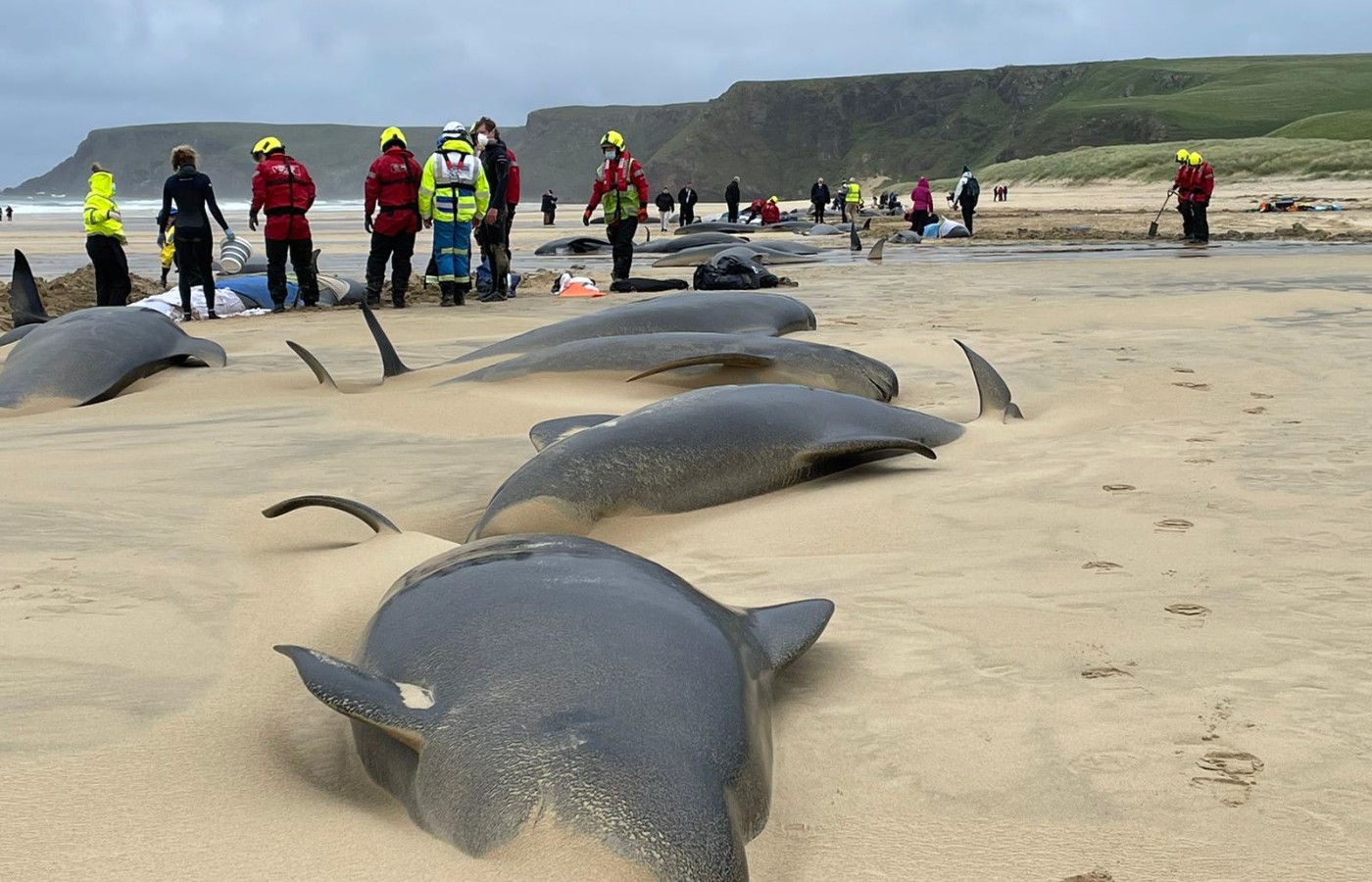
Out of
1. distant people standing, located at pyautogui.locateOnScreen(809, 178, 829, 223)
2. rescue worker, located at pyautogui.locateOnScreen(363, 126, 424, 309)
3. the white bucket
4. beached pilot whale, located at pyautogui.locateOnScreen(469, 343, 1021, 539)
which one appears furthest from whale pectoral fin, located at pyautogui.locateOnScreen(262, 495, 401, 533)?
distant people standing, located at pyautogui.locateOnScreen(809, 178, 829, 223)

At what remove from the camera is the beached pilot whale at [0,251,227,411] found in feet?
27.3

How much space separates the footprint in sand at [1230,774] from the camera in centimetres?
250

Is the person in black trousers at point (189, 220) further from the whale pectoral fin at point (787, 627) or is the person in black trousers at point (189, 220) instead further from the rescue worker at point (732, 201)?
the rescue worker at point (732, 201)

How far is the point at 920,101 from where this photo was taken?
466 feet

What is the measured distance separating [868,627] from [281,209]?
1147 centimetres

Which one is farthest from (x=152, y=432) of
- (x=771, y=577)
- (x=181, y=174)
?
(x=181, y=174)

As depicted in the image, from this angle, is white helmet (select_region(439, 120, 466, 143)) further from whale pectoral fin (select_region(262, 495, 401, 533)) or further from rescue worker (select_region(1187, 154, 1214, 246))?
rescue worker (select_region(1187, 154, 1214, 246))

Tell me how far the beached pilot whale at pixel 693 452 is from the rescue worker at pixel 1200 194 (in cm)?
2012

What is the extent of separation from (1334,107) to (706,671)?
115597 millimetres

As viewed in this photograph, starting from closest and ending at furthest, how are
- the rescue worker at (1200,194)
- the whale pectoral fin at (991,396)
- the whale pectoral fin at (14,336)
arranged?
the whale pectoral fin at (991,396)
the whale pectoral fin at (14,336)
the rescue worker at (1200,194)

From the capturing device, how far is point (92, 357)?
28.6 feet

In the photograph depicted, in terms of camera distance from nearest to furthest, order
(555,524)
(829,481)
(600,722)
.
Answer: (600,722) < (555,524) < (829,481)

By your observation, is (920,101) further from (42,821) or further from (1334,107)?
(42,821)

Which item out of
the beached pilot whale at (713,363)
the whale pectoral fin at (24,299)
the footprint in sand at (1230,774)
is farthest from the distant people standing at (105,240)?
the footprint in sand at (1230,774)
